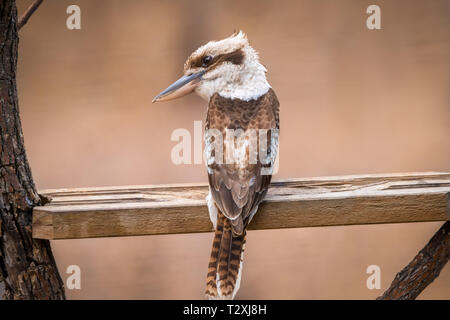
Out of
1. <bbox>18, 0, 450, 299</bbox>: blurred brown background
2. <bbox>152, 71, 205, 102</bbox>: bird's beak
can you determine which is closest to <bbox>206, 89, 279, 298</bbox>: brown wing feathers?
<bbox>152, 71, 205, 102</bbox>: bird's beak

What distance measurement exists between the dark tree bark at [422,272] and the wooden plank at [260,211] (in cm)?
16

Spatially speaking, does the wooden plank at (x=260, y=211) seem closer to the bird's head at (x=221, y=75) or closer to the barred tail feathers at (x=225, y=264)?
the barred tail feathers at (x=225, y=264)

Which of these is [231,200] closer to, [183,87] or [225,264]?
[225,264]

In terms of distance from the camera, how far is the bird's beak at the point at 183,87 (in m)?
1.50

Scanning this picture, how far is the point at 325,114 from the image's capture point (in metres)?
2.60

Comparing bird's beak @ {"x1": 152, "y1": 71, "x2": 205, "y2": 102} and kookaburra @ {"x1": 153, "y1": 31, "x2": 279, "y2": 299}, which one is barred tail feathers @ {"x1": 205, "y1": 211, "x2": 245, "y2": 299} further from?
bird's beak @ {"x1": 152, "y1": 71, "x2": 205, "y2": 102}

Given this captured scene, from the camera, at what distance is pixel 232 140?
142cm

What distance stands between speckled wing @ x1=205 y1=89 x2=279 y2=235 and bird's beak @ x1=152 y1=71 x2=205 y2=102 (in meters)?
0.07

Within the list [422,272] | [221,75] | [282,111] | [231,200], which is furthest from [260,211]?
[282,111]

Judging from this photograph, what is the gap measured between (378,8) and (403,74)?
1.06ft

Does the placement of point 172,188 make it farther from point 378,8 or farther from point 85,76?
point 378,8

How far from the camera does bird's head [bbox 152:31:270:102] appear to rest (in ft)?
4.98

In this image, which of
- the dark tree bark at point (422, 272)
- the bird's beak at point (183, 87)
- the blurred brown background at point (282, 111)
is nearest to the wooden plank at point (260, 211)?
the dark tree bark at point (422, 272)

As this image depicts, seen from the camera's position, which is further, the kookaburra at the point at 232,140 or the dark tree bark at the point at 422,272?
the dark tree bark at the point at 422,272
